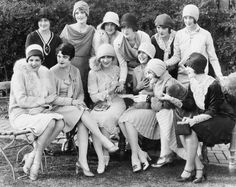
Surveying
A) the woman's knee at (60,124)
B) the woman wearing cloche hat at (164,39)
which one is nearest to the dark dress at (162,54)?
the woman wearing cloche hat at (164,39)

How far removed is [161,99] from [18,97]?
1706mm

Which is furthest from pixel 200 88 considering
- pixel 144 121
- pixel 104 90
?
pixel 104 90

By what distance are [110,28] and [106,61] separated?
0.57 m

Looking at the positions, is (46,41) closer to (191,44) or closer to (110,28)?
(110,28)

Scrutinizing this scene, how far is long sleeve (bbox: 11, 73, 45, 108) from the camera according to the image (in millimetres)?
5988

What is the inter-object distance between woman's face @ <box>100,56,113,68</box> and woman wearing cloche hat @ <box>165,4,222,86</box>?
2.40 feet

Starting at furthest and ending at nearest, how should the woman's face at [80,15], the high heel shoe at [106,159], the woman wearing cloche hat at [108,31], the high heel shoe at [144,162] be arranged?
1. the woman's face at [80,15]
2. the woman wearing cloche hat at [108,31]
3. the high heel shoe at [106,159]
4. the high heel shoe at [144,162]

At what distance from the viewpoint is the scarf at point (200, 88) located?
5.65 meters

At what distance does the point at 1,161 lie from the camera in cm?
665

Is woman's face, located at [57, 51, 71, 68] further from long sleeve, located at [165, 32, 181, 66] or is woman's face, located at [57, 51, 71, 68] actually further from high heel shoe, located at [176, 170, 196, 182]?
high heel shoe, located at [176, 170, 196, 182]

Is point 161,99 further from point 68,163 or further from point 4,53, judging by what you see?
point 4,53

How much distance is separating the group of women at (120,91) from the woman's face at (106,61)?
0.01 metres

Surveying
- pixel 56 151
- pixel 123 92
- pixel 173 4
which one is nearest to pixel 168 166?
pixel 123 92

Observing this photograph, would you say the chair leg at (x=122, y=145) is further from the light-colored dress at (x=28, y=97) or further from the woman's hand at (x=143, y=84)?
the light-colored dress at (x=28, y=97)
